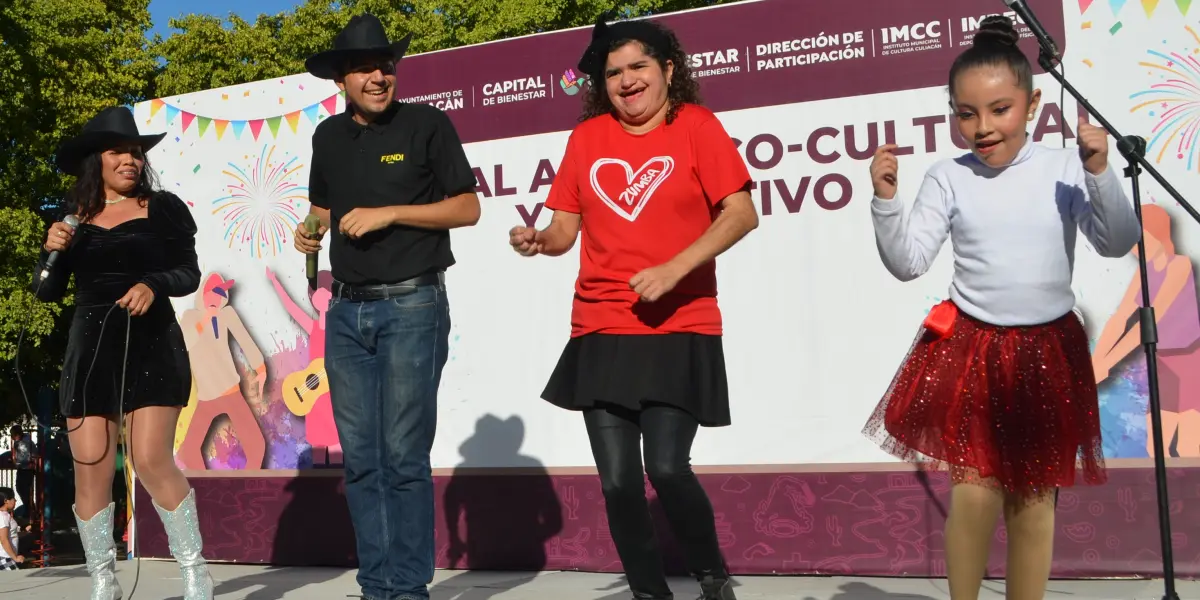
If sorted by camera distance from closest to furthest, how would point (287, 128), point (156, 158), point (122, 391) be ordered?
1. point (122, 391)
2. point (287, 128)
3. point (156, 158)

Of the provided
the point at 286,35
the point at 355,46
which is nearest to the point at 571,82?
the point at 355,46

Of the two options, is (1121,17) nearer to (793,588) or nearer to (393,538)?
(793,588)

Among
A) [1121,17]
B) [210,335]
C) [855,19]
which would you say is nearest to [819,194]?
[855,19]

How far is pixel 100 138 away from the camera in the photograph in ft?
13.6

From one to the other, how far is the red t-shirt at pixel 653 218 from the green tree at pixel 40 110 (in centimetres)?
1168

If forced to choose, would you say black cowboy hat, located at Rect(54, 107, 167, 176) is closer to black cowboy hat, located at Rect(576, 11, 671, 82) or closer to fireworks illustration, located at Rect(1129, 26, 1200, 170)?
black cowboy hat, located at Rect(576, 11, 671, 82)

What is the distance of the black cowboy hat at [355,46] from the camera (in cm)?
372

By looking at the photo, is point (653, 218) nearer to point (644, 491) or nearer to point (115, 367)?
point (644, 491)

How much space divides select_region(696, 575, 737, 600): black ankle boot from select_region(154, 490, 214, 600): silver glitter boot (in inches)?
71.4

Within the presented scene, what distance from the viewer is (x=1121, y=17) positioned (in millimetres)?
5023

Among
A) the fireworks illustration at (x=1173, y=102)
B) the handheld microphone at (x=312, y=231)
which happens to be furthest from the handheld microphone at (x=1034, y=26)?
the fireworks illustration at (x=1173, y=102)

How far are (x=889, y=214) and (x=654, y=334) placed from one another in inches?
28.8

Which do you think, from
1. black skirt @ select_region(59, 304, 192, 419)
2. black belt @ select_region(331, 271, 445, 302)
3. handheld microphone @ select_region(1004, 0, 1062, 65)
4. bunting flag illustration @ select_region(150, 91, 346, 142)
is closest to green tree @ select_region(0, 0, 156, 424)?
bunting flag illustration @ select_region(150, 91, 346, 142)

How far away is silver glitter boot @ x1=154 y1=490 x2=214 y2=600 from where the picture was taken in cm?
400
